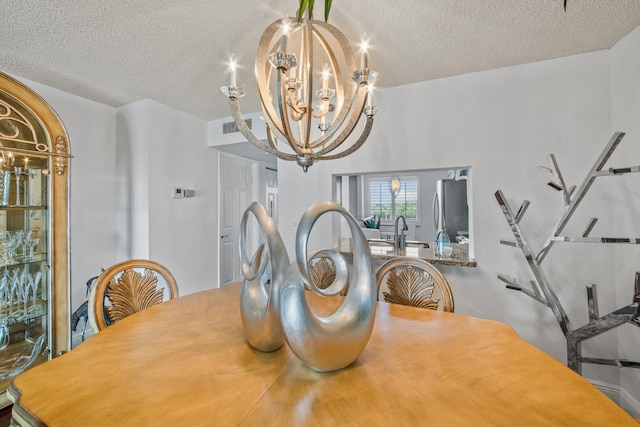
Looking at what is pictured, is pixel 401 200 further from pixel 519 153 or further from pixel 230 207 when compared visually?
pixel 519 153

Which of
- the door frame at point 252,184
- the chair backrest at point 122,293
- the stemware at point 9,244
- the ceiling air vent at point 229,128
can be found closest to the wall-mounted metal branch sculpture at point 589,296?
the chair backrest at point 122,293

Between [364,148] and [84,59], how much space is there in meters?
2.32

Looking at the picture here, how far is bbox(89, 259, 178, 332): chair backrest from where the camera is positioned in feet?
4.09

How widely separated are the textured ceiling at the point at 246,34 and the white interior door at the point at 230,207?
166cm

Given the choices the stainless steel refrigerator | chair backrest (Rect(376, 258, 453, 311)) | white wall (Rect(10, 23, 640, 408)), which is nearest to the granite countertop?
white wall (Rect(10, 23, 640, 408))

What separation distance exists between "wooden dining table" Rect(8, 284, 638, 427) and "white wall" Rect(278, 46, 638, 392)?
1.27 meters

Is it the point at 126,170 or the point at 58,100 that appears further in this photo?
the point at 126,170

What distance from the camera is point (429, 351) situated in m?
0.94

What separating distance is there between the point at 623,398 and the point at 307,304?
8.18 ft

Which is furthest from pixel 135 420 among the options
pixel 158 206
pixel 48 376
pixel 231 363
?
pixel 158 206

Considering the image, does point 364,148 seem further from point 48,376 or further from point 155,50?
point 48,376

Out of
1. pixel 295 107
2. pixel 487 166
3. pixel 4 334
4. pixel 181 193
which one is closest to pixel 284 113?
pixel 295 107

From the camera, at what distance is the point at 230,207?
3.94 m

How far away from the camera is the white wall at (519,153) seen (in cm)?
191
